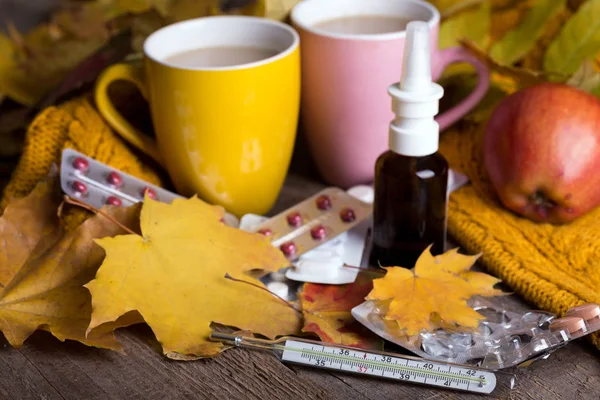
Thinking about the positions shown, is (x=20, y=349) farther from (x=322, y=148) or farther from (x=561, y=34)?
(x=561, y=34)

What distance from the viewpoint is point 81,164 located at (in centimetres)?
62

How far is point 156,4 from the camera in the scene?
0.82 meters

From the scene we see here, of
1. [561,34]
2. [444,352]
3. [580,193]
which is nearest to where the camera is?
[444,352]

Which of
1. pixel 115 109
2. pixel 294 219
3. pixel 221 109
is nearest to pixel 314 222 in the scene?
pixel 294 219

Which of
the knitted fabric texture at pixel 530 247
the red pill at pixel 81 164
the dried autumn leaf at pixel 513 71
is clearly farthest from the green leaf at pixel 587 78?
the red pill at pixel 81 164

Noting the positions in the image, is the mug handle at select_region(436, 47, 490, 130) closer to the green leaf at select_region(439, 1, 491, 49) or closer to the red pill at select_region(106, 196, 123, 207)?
the green leaf at select_region(439, 1, 491, 49)

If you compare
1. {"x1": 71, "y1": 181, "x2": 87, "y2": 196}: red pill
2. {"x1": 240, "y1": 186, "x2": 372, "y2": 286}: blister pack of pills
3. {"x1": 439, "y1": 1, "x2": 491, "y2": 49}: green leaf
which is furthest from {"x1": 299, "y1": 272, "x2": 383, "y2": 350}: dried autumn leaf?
{"x1": 439, "y1": 1, "x2": 491, "y2": 49}: green leaf

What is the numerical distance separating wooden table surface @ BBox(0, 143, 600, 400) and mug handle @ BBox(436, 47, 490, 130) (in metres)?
0.26

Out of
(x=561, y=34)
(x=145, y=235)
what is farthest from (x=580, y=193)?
(x=145, y=235)

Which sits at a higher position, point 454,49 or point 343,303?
point 454,49

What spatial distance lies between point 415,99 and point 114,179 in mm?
271

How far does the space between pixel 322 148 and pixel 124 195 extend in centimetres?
19

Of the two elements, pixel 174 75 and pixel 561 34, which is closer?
pixel 174 75

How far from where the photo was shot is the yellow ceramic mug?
0.58 m
